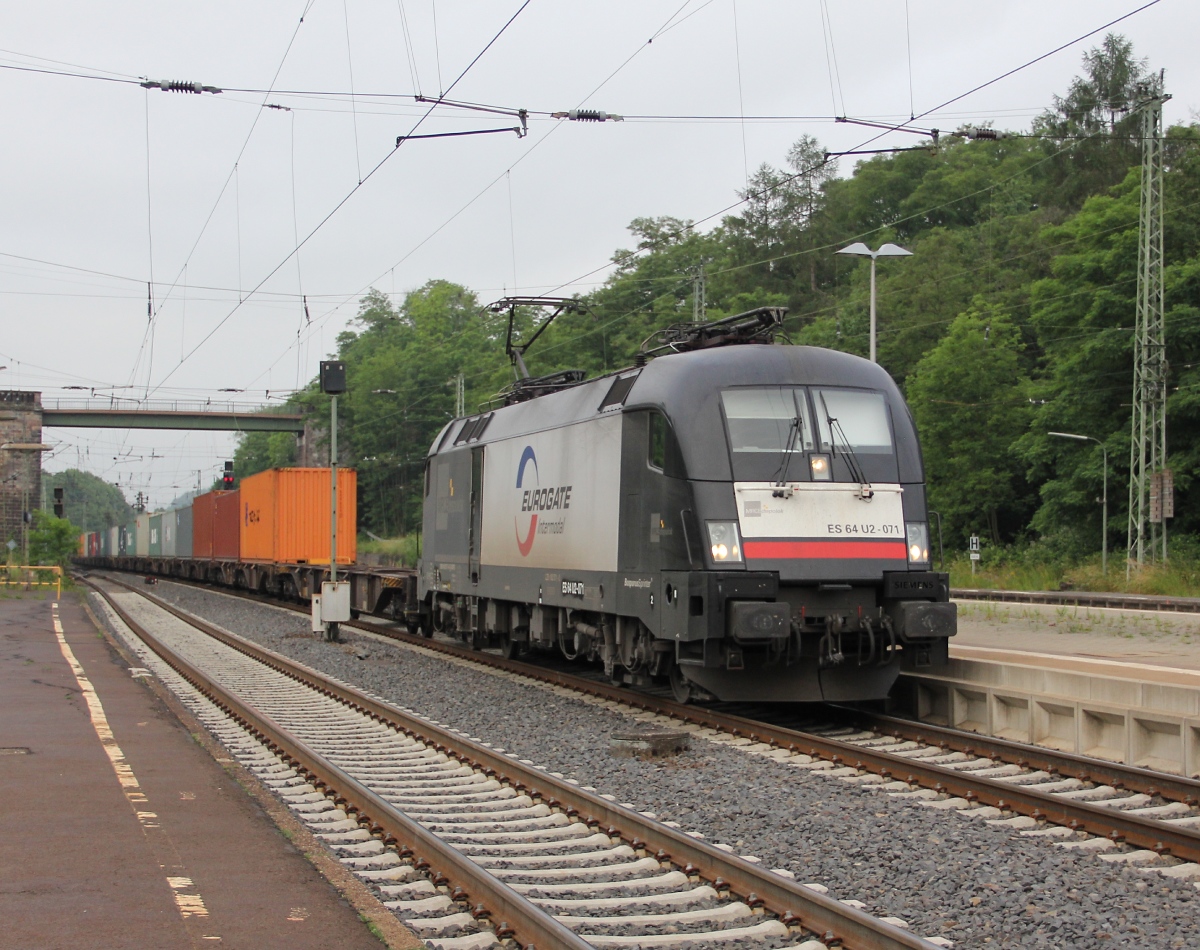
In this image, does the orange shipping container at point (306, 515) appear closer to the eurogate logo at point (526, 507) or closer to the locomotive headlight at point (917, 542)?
the eurogate logo at point (526, 507)

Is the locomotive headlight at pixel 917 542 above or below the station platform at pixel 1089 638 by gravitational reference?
above

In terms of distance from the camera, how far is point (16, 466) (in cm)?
7412

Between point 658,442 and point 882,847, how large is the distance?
18.6 ft

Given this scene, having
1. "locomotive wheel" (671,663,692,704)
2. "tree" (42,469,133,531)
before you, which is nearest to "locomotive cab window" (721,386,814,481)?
"locomotive wheel" (671,663,692,704)

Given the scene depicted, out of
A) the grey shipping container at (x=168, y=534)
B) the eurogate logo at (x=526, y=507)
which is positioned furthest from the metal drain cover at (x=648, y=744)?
the grey shipping container at (x=168, y=534)

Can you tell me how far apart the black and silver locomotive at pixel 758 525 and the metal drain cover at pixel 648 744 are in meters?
0.85

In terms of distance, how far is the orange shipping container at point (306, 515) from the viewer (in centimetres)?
3312

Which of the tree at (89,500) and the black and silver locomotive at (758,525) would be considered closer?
the black and silver locomotive at (758,525)

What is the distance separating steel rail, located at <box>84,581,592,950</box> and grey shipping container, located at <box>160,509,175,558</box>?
44732 millimetres

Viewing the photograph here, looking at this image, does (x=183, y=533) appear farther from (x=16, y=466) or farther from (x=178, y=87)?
(x=178, y=87)

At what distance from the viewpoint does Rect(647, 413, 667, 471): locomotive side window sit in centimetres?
1212

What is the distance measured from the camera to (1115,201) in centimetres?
4450

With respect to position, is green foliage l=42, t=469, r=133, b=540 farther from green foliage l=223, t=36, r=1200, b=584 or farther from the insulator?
the insulator

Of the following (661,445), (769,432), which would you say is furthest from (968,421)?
(661,445)
